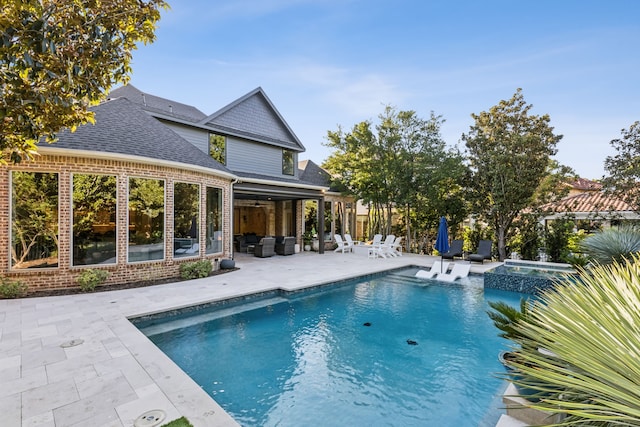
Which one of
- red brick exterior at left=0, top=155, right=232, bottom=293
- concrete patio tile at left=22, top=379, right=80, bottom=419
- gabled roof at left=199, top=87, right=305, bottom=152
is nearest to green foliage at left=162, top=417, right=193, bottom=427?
concrete patio tile at left=22, top=379, right=80, bottom=419

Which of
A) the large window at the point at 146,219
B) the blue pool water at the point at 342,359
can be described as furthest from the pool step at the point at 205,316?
the large window at the point at 146,219

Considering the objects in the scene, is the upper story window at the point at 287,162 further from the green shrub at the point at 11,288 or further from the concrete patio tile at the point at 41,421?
the concrete patio tile at the point at 41,421

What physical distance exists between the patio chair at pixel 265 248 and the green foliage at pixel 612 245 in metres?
12.1

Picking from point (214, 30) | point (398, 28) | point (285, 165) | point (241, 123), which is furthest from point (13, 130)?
point (285, 165)

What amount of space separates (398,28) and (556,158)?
9867 mm

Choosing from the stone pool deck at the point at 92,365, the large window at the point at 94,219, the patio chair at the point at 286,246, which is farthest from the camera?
the patio chair at the point at 286,246

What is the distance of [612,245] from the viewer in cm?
829

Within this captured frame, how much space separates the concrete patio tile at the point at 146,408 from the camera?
3.15m

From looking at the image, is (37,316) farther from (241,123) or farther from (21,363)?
(241,123)

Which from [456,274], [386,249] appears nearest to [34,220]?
[456,274]

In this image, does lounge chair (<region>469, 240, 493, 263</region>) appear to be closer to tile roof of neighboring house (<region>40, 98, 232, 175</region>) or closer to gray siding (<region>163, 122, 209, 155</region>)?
tile roof of neighboring house (<region>40, 98, 232, 175</region>)

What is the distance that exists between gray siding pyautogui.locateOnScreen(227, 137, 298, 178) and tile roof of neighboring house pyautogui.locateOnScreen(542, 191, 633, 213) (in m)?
13.5

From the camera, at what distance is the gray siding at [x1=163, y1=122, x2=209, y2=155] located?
13820mm

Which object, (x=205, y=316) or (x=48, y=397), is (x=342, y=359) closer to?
(x=205, y=316)
